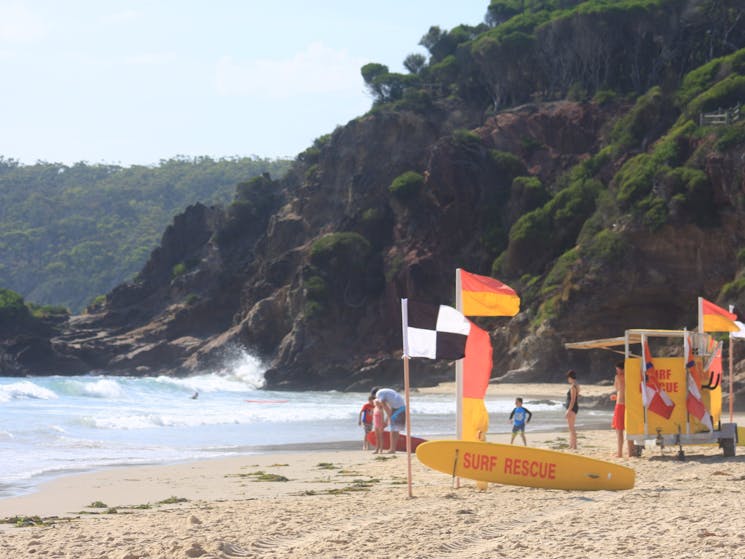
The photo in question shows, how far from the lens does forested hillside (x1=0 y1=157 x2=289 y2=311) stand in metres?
147

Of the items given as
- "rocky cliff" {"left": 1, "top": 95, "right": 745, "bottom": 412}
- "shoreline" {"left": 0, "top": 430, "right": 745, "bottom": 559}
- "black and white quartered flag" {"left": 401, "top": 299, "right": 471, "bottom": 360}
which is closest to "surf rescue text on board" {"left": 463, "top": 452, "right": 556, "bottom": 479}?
"shoreline" {"left": 0, "top": 430, "right": 745, "bottom": 559}

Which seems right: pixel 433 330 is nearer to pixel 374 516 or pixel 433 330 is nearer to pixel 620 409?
pixel 374 516

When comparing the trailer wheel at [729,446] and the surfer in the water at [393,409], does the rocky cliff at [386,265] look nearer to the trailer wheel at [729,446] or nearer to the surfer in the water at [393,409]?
the surfer in the water at [393,409]

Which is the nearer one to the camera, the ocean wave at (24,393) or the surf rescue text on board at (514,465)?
the surf rescue text on board at (514,465)

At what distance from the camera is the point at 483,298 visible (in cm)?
1144

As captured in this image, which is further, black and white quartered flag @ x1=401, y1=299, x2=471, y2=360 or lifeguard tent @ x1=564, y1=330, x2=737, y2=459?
lifeguard tent @ x1=564, y1=330, x2=737, y2=459

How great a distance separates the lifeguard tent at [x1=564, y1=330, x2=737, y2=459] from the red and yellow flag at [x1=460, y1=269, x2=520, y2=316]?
3391 mm

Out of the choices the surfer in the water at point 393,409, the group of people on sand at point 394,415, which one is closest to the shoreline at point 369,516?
the group of people on sand at point 394,415

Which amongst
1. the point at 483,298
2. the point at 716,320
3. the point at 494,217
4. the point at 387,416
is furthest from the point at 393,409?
the point at 494,217

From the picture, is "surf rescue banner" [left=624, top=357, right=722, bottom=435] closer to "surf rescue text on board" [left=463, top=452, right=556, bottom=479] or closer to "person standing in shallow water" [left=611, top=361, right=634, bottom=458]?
"person standing in shallow water" [left=611, top=361, right=634, bottom=458]

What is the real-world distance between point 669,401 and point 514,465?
14.0 feet

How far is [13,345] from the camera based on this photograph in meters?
70.6

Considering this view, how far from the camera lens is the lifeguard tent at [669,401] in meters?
14.4

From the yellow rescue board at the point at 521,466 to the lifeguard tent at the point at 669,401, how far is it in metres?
3.51
